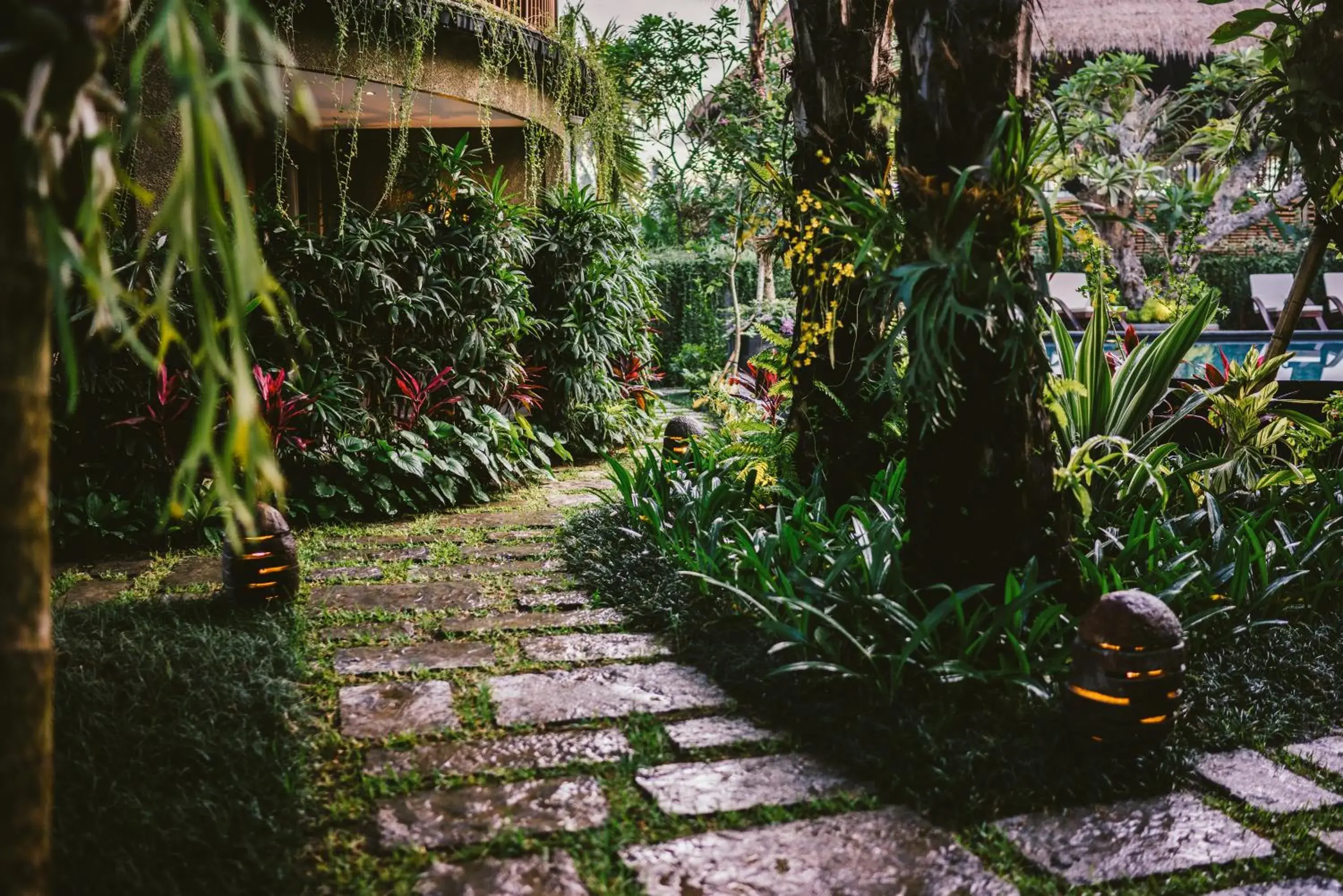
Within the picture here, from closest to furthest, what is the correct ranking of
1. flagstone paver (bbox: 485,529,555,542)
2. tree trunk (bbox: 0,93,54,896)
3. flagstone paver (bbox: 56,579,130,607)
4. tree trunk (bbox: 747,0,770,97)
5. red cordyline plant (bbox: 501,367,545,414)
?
tree trunk (bbox: 0,93,54,896)
flagstone paver (bbox: 56,579,130,607)
flagstone paver (bbox: 485,529,555,542)
red cordyline plant (bbox: 501,367,545,414)
tree trunk (bbox: 747,0,770,97)

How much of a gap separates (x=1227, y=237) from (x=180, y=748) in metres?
16.0

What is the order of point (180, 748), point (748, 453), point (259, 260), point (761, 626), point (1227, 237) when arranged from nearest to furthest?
point (259, 260)
point (180, 748)
point (761, 626)
point (748, 453)
point (1227, 237)

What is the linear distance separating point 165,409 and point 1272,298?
13.0m

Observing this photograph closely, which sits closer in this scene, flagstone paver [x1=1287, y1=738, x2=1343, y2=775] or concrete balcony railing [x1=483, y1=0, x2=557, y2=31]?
flagstone paver [x1=1287, y1=738, x2=1343, y2=775]

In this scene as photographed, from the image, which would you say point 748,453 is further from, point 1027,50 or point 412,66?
point 412,66

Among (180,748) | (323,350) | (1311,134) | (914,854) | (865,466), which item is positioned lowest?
(914,854)

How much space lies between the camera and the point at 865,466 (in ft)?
13.1

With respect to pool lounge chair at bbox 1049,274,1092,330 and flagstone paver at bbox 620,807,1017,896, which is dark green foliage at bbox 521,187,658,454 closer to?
flagstone paver at bbox 620,807,1017,896

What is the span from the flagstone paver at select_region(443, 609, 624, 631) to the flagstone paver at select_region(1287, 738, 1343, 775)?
1.98m

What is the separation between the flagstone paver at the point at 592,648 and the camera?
306cm

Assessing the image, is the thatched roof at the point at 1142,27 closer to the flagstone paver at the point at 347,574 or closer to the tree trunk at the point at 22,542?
the flagstone paver at the point at 347,574

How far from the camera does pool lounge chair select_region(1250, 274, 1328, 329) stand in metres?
12.4

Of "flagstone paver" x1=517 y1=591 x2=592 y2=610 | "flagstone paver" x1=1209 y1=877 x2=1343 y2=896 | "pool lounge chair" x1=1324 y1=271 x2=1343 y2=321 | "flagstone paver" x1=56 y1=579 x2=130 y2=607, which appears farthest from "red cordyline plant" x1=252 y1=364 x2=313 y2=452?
"pool lounge chair" x1=1324 y1=271 x2=1343 y2=321

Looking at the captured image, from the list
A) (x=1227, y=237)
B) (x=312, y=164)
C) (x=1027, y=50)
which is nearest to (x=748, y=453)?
(x=1027, y=50)
